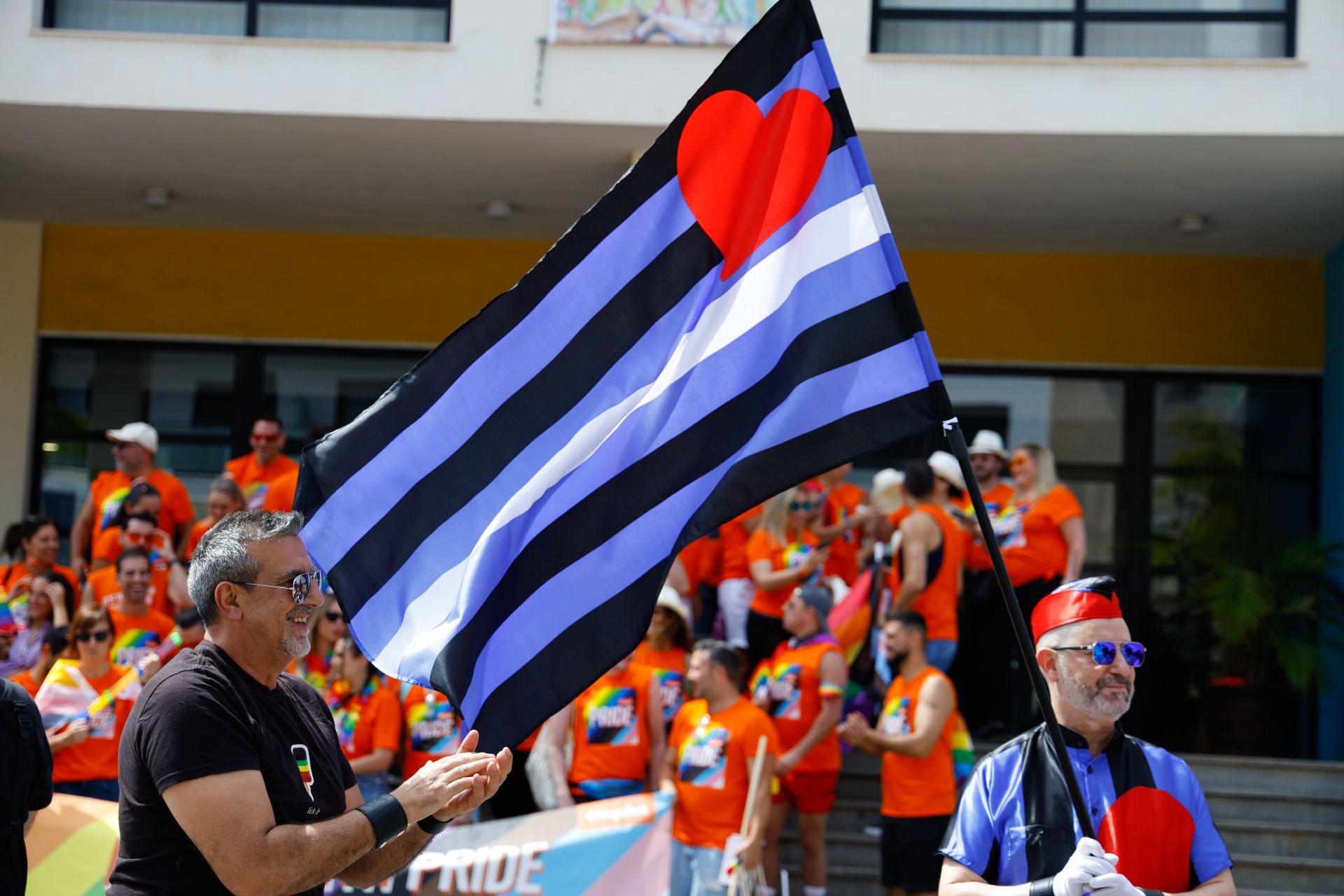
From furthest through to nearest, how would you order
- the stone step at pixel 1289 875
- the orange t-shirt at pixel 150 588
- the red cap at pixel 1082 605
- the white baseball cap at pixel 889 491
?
the white baseball cap at pixel 889 491, the orange t-shirt at pixel 150 588, the stone step at pixel 1289 875, the red cap at pixel 1082 605

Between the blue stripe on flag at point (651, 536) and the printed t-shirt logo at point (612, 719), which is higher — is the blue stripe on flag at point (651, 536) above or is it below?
above

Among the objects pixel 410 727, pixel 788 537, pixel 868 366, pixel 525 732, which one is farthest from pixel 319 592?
pixel 788 537

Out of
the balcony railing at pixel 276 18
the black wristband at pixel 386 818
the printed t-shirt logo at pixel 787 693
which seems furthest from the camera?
the balcony railing at pixel 276 18

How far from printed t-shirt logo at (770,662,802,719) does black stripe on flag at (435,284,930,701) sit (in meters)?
4.97

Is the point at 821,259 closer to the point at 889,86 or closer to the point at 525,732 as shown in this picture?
the point at 525,732

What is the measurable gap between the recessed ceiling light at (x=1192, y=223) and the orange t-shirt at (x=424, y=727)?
7798 millimetres

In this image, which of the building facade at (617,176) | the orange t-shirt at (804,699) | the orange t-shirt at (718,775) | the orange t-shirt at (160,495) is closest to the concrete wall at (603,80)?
the building facade at (617,176)

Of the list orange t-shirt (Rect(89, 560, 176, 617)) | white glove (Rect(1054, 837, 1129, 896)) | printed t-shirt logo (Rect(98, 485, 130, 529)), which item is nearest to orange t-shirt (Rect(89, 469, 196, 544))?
printed t-shirt logo (Rect(98, 485, 130, 529))

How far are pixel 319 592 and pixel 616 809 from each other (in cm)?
→ 429

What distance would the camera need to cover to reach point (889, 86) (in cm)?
1079

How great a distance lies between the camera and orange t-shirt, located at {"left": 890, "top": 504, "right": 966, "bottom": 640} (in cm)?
911

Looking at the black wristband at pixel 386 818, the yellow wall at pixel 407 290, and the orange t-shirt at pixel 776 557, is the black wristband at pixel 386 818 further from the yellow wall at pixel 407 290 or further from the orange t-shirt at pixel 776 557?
the yellow wall at pixel 407 290

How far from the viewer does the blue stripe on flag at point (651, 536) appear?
12.0 feet

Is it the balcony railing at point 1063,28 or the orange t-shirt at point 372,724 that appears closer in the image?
the orange t-shirt at point 372,724
